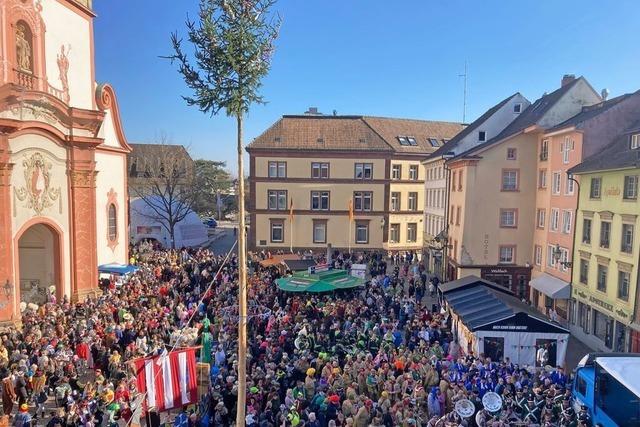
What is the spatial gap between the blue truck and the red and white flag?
10495 millimetres

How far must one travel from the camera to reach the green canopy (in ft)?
78.0

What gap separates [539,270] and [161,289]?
2251 centimetres

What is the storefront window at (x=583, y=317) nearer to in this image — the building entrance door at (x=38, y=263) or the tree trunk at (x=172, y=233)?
the building entrance door at (x=38, y=263)

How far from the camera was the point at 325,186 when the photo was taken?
153ft

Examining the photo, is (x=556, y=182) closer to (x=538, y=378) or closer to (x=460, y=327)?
(x=460, y=327)

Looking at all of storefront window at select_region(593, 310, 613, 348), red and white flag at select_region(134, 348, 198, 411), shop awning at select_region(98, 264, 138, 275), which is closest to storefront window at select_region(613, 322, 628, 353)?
storefront window at select_region(593, 310, 613, 348)

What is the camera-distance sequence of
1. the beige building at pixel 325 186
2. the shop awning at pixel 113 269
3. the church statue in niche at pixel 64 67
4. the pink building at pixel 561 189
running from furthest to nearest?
the beige building at pixel 325 186, the pink building at pixel 561 189, the shop awning at pixel 113 269, the church statue in niche at pixel 64 67

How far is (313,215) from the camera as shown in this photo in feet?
153

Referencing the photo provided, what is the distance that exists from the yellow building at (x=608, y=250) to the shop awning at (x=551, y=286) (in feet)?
1.49

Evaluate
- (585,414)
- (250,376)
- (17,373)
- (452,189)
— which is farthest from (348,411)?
(452,189)

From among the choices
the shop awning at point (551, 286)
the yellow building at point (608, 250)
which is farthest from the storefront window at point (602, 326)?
the shop awning at point (551, 286)

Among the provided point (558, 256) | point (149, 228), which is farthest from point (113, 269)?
point (149, 228)

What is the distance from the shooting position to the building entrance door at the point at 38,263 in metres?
23.0

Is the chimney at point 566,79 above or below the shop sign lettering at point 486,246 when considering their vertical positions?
above
